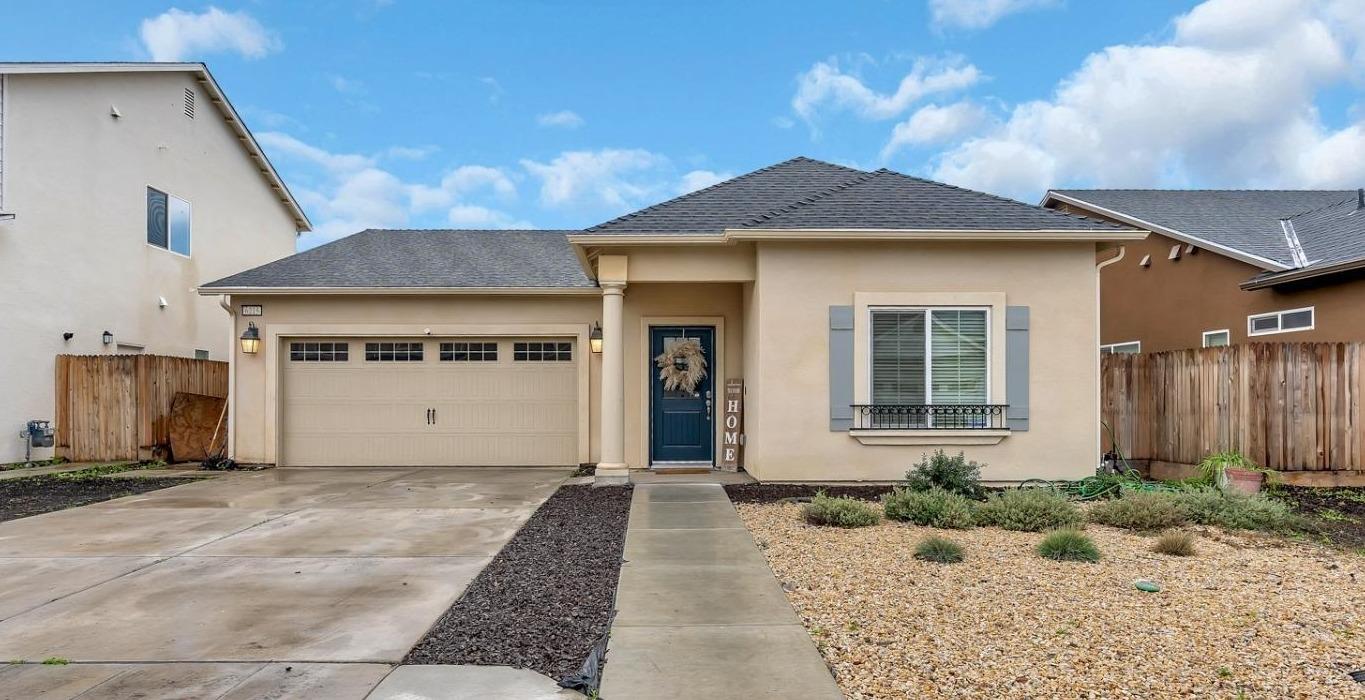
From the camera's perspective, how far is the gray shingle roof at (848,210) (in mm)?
9352

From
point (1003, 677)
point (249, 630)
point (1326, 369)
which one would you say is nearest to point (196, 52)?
point (249, 630)

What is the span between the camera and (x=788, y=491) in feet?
29.0

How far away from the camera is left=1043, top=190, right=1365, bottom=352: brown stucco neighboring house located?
434 inches

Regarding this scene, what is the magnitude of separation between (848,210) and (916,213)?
830mm

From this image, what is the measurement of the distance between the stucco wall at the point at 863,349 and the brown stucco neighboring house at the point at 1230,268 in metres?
1.10

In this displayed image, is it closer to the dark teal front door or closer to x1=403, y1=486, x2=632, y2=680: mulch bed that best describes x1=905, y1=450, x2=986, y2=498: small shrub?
x1=403, y1=486, x2=632, y2=680: mulch bed

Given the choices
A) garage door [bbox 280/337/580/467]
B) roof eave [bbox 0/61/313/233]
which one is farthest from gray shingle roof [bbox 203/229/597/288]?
roof eave [bbox 0/61/313/233]

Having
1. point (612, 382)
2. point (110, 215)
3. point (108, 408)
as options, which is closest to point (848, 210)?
point (612, 382)

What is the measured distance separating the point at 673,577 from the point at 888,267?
18.6ft

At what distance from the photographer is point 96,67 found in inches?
519

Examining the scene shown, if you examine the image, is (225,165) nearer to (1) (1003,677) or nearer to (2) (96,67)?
(2) (96,67)

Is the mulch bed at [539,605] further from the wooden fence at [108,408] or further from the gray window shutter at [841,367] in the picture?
the wooden fence at [108,408]

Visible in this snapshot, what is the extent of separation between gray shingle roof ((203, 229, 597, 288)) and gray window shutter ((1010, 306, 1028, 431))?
586 centimetres

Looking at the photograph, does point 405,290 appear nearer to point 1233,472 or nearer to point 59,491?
point 59,491
